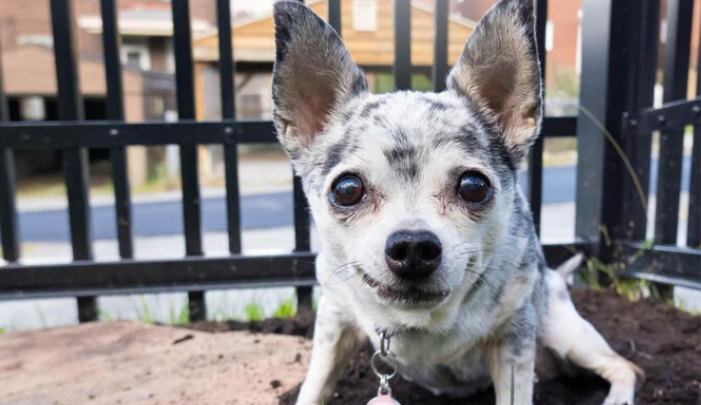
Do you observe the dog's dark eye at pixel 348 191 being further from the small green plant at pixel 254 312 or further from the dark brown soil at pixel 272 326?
the small green plant at pixel 254 312

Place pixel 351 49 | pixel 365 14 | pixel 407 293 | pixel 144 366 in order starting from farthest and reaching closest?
pixel 351 49 → pixel 365 14 → pixel 144 366 → pixel 407 293

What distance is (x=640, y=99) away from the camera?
9.45ft

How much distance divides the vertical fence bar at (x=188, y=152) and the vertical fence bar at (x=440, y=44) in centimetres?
137

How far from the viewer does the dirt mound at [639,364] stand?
74.0 inches

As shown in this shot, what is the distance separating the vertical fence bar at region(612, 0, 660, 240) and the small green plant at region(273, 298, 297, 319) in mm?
1927

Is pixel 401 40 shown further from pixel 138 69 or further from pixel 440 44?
pixel 138 69

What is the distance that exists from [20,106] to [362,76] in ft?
62.9

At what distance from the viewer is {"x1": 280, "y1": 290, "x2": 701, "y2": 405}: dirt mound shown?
1881 mm

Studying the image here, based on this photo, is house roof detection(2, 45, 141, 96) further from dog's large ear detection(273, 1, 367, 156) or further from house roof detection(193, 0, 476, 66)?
dog's large ear detection(273, 1, 367, 156)

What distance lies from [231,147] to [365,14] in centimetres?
230

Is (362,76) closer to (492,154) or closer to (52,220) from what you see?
(492,154)

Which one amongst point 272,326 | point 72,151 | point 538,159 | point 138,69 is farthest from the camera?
point 138,69

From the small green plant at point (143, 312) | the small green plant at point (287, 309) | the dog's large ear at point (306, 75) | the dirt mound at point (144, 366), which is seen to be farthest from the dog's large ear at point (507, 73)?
the small green plant at point (143, 312)

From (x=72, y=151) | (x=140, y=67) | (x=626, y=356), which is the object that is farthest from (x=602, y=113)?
(x=140, y=67)
